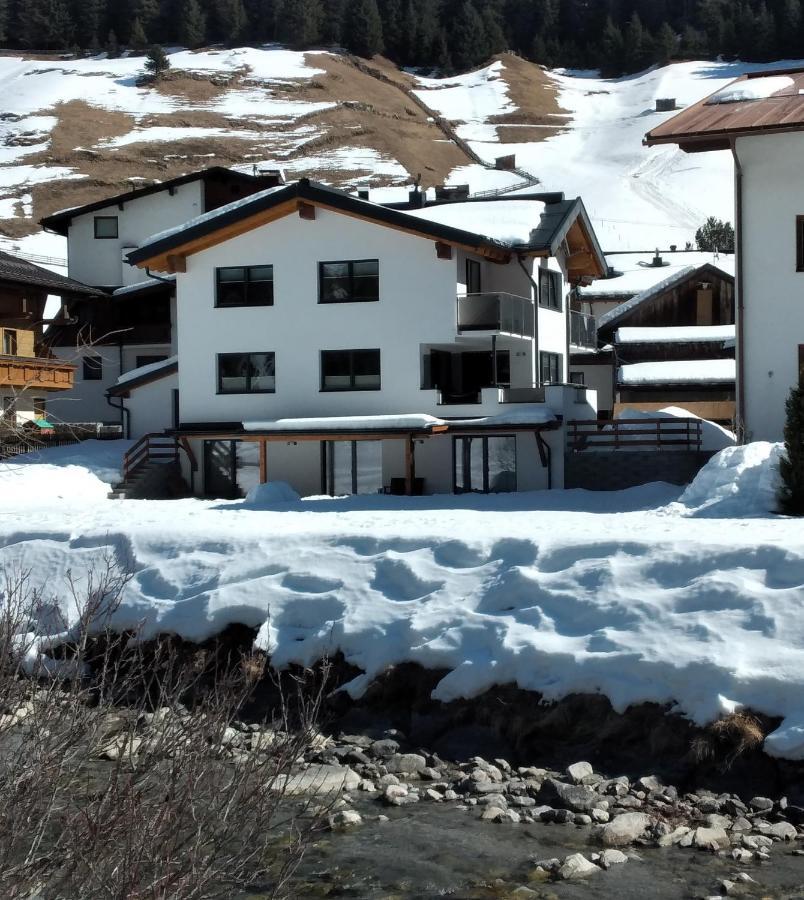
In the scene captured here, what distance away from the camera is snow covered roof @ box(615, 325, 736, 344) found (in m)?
52.9

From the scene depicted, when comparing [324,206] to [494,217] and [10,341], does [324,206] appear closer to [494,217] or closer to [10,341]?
[494,217]

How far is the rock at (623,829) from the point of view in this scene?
13.5m

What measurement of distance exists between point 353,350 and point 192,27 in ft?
479

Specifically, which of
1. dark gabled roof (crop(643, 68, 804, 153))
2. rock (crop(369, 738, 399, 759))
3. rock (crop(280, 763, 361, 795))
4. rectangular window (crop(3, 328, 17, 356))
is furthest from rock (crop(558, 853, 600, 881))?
rectangular window (crop(3, 328, 17, 356))

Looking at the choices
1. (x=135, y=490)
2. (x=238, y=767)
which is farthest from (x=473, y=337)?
(x=238, y=767)

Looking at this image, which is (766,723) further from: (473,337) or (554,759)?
(473,337)

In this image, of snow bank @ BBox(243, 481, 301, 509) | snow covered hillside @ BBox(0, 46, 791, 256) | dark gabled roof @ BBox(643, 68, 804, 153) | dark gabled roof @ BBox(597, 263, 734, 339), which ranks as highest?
snow covered hillside @ BBox(0, 46, 791, 256)

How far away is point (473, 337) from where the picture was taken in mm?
36219

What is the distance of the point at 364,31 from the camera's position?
552ft

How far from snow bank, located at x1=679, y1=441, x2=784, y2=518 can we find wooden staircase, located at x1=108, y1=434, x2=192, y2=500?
16.6 meters

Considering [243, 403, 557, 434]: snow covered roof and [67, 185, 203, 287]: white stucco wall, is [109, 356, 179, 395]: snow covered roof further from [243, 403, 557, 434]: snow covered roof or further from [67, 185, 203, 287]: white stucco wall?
[67, 185, 203, 287]: white stucco wall

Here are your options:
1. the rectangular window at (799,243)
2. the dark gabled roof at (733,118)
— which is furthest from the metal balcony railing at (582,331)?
the rectangular window at (799,243)

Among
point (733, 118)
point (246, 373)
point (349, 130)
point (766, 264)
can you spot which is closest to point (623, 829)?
point (766, 264)

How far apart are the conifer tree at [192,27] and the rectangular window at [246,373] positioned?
142 meters
